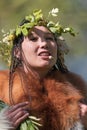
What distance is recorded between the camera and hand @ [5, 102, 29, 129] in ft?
6.32

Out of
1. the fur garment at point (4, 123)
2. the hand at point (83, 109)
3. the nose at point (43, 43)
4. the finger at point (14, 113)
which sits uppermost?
the nose at point (43, 43)

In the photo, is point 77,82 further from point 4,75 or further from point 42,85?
point 4,75

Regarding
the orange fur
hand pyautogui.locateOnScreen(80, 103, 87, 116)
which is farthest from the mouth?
hand pyautogui.locateOnScreen(80, 103, 87, 116)

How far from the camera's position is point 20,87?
7.07 feet

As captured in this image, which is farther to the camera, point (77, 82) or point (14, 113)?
point (77, 82)

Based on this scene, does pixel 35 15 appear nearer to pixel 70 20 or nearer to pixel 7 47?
pixel 7 47

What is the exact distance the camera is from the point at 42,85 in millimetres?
2172

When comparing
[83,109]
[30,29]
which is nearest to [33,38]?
[30,29]

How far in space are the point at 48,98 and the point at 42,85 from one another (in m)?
0.07

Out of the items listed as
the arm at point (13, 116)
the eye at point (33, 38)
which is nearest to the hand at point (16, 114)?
the arm at point (13, 116)

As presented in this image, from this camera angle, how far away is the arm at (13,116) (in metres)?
1.89

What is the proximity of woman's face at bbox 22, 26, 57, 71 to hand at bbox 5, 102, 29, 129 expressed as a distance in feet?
0.86

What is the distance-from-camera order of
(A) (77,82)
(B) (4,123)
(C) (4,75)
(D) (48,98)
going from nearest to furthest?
(B) (4,123) → (D) (48,98) → (C) (4,75) → (A) (77,82)

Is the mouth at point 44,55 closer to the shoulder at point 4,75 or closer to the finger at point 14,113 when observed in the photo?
the shoulder at point 4,75
